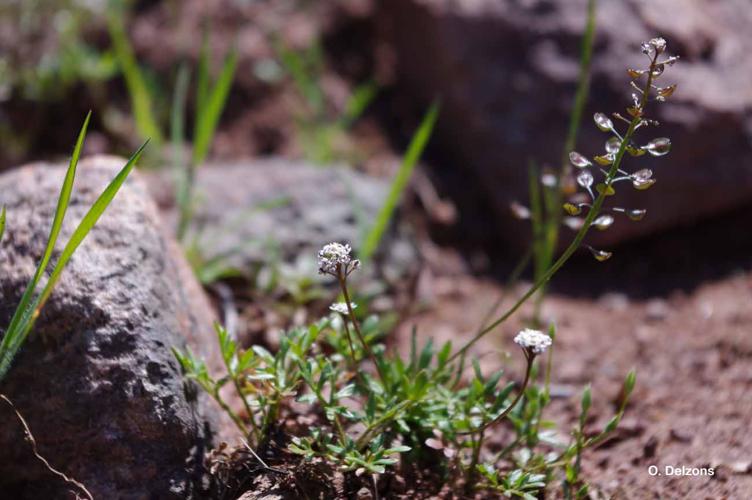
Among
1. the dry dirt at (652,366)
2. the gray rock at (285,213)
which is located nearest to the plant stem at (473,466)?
the dry dirt at (652,366)

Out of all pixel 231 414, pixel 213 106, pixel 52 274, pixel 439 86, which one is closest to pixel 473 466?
pixel 231 414

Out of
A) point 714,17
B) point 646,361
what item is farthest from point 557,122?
point 646,361

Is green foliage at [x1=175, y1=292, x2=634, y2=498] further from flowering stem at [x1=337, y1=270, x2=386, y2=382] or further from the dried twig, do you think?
the dried twig

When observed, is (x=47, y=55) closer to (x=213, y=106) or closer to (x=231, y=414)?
(x=213, y=106)

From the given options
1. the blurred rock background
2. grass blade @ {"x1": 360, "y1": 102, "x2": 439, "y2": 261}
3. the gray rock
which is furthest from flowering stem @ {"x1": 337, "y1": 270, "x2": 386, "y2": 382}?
the blurred rock background

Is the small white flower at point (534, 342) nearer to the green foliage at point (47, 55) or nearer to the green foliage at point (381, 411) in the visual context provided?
the green foliage at point (381, 411)

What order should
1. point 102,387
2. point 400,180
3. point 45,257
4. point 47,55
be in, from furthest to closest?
point 47,55 < point 400,180 < point 102,387 < point 45,257
